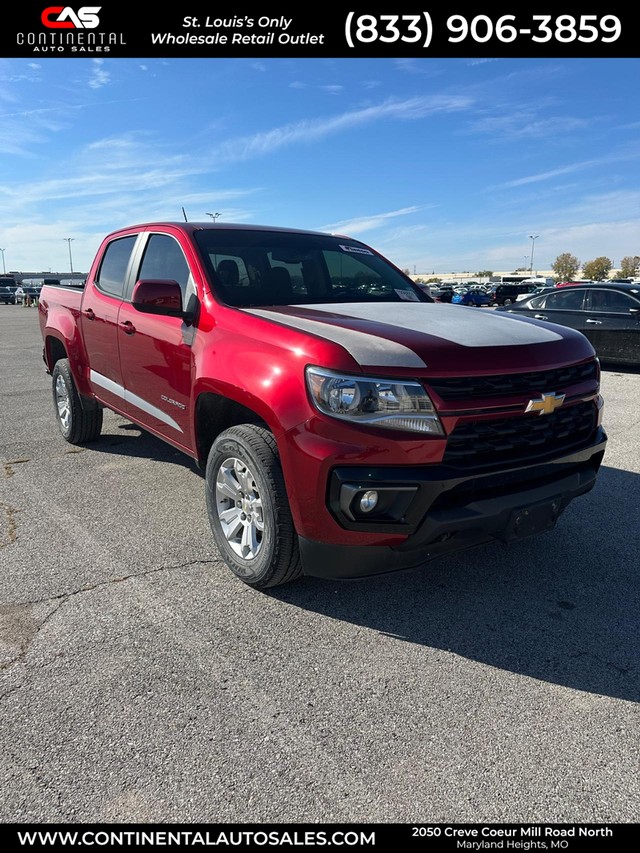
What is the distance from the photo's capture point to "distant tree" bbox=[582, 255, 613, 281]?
396ft

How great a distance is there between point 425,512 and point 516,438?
1.97ft

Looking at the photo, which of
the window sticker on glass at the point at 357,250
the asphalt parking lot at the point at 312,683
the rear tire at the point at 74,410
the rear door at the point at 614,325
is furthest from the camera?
the rear door at the point at 614,325

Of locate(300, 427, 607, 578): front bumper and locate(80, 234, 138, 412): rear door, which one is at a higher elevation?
locate(80, 234, 138, 412): rear door

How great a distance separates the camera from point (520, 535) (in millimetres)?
2746

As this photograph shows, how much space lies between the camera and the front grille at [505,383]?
2.56 m

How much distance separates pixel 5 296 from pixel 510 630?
202ft

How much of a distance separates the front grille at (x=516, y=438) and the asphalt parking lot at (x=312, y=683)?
2.48ft

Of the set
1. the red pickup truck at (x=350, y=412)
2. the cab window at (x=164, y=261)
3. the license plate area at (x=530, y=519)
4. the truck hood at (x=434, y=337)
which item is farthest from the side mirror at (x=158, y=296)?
the license plate area at (x=530, y=519)

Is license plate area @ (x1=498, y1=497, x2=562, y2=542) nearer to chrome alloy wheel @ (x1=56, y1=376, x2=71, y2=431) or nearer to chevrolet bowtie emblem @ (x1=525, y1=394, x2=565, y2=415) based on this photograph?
chevrolet bowtie emblem @ (x1=525, y1=394, x2=565, y2=415)

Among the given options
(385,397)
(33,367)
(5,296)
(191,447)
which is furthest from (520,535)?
(5,296)

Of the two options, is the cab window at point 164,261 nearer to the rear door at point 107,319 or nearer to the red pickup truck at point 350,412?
the red pickup truck at point 350,412

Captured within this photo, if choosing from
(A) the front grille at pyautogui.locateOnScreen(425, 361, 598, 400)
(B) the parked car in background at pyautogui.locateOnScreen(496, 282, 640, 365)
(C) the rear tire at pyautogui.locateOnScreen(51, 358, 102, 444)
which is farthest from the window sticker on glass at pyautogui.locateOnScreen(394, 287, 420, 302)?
(B) the parked car in background at pyautogui.locateOnScreen(496, 282, 640, 365)
